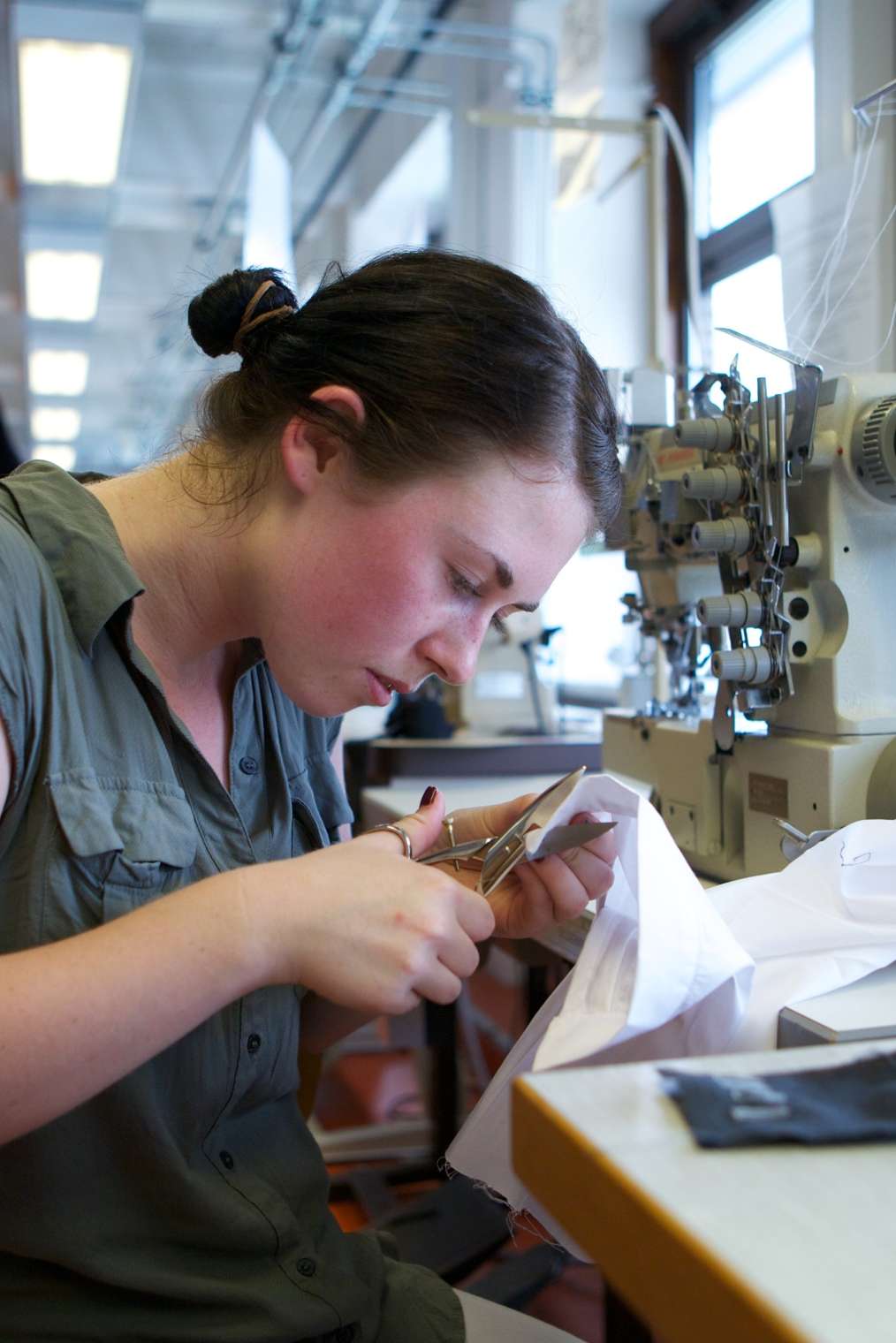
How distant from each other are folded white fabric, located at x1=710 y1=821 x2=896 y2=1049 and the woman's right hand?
23cm

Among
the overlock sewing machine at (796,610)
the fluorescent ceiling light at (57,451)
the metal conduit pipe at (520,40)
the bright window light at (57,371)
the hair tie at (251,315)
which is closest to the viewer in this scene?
the hair tie at (251,315)

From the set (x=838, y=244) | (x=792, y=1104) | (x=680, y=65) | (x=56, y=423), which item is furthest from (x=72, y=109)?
(x=56, y=423)

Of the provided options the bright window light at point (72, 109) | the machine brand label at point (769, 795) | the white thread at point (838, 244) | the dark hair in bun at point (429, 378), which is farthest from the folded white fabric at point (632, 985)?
the bright window light at point (72, 109)

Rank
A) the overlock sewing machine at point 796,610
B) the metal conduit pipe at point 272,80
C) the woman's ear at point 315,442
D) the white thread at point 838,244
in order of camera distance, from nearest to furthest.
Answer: the woman's ear at point 315,442 → the overlock sewing machine at point 796,610 → the white thread at point 838,244 → the metal conduit pipe at point 272,80

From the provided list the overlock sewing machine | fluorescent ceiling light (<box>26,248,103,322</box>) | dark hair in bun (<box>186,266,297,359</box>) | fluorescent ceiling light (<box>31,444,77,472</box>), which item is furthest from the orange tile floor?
fluorescent ceiling light (<box>31,444,77,472</box>)

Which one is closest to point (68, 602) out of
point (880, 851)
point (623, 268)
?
point (880, 851)

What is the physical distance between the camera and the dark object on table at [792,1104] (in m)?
0.49

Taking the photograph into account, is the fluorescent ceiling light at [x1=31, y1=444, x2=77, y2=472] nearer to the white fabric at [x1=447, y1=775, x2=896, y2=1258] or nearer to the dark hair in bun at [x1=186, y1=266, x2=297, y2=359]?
the dark hair in bun at [x1=186, y1=266, x2=297, y2=359]

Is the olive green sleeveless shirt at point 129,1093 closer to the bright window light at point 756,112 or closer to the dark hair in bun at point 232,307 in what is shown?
the dark hair in bun at point 232,307

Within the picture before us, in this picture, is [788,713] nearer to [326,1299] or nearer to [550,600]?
[326,1299]

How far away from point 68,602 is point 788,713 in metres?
0.78

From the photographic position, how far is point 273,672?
3.22ft

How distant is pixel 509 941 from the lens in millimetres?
1363

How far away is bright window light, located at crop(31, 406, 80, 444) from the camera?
938 centimetres
